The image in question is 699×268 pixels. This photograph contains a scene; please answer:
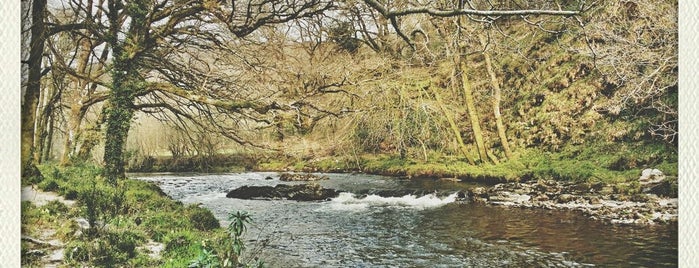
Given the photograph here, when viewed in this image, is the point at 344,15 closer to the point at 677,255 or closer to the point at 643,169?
the point at 643,169

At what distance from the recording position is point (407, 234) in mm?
3068

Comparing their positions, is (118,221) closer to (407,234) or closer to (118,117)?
(118,117)

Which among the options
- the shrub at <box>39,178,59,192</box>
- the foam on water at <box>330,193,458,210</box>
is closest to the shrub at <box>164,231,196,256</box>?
the shrub at <box>39,178,59,192</box>

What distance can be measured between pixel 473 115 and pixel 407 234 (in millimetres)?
1079

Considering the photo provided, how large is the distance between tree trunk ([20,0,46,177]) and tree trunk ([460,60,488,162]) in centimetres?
265

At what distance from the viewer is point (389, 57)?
3.29 metres

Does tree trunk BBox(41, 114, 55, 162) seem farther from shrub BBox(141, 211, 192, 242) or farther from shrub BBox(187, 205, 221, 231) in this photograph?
shrub BBox(187, 205, 221, 231)

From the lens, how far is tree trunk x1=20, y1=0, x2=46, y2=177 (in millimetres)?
2385

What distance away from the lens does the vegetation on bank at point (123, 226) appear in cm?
241

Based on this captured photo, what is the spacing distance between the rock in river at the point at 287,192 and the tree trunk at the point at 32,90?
1.09 meters

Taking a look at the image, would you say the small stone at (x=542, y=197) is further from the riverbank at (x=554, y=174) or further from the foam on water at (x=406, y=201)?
the foam on water at (x=406, y=201)

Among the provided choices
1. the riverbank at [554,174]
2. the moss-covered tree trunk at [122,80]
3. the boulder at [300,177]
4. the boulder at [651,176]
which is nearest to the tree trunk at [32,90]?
the moss-covered tree trunk at [122,80]

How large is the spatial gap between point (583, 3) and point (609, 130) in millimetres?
857

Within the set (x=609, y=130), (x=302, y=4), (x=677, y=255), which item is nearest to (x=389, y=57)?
(x=302, y=4)
